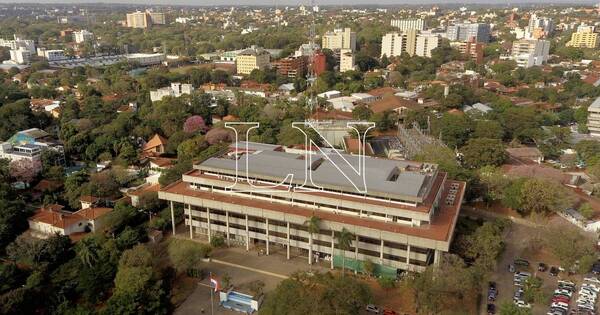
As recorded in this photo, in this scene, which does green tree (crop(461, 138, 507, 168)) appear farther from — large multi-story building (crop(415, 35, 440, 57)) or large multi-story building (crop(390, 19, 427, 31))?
large multi-story building (crop(390, 19, 427, 31))

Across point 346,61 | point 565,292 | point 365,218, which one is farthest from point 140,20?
point 565,292

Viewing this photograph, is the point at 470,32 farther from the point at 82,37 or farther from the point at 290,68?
the point at 82,37

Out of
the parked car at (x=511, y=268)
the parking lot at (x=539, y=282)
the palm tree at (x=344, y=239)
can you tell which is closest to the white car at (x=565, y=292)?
the parking lot at (x=539, y=282)

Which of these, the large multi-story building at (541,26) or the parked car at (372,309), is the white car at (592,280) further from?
the large multi-story building at (541,26)

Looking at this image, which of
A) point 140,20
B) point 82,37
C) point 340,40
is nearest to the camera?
point 340,40

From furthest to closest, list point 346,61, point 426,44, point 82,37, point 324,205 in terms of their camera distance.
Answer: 1. point 82,37
2. point 426,44
3. point 346,61
4. point 324,205

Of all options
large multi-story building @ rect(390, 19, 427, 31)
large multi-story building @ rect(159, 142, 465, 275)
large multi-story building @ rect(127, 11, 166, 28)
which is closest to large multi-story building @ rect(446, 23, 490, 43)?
large multi-story building @ rect(390, 19, 427, 31)

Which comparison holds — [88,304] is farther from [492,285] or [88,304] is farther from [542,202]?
[542,202]
